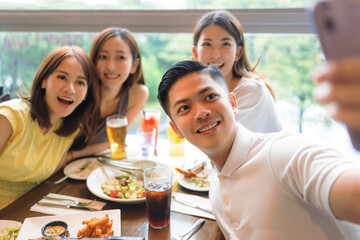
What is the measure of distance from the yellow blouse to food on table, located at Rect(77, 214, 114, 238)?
597 mm

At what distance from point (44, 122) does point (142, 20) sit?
1302 mm

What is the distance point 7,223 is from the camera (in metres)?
1.17

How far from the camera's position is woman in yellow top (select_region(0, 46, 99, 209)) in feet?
5.14

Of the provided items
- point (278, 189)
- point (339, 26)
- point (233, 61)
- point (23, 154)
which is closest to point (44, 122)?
point (23, 154)

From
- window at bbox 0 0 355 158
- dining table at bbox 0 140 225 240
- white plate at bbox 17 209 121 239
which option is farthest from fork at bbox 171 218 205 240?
window at bbox 0 0 355 158

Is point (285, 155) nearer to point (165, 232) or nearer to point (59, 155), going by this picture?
point (165, 232)

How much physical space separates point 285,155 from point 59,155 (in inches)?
47.5

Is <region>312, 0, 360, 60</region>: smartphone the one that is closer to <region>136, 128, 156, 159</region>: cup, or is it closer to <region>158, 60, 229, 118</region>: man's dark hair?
<region>158, 60, 229, 118</region>: man's dark hair

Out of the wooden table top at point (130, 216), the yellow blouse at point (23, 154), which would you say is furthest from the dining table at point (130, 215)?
the yellow blouse at point (23, 154)

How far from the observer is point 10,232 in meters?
1.14

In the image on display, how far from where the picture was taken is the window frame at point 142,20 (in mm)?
2379

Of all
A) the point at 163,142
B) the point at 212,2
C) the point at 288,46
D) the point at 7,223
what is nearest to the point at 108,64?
the point at 163,142

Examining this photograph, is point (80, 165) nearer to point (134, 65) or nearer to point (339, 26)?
point (134, 65)

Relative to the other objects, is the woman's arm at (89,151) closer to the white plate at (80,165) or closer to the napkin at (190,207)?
the white plate at (80,165)
